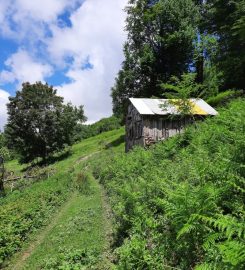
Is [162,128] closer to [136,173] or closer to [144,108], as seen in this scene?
[144,108]

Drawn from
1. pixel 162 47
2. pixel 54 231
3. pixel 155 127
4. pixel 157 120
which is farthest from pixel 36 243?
pixel 162 47

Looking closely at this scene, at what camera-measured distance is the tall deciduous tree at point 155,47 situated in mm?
45438

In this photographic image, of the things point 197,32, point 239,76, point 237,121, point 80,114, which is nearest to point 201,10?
point 197,32

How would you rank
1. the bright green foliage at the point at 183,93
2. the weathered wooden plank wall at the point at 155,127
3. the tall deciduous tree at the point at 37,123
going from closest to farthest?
the bright green foliage at the point at 183,93 < the weathered wooden plank wall at the point at 155,127 < the tall deciduous tree at the point at 37,123

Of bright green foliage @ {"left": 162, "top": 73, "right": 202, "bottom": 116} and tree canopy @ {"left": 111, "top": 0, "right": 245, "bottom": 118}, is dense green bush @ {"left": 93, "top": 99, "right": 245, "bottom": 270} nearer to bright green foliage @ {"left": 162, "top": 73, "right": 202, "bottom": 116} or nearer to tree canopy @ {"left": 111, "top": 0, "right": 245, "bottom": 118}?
bright green foliage @ {"left": 162, "top": 73, "right": 202, "bottom": 116}

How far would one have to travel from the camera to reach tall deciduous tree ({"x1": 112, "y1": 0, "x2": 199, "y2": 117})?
4544 centimetres

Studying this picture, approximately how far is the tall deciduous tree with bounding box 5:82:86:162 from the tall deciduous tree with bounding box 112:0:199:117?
9.10 metres

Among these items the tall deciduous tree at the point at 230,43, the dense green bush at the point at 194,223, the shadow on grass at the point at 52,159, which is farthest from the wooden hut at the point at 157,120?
the shadow on grass at the point at 52,159

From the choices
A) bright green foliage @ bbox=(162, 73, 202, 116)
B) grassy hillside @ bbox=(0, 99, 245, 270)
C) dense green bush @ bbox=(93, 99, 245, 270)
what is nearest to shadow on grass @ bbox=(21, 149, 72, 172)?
grassy hillside @ bbox=(0, 99, 245, 270)

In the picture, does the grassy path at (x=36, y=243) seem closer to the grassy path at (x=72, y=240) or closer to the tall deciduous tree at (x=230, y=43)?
the grassy path at (x=72, y=240)

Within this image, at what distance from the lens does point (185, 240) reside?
7316 mm

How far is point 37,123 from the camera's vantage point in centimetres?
5050

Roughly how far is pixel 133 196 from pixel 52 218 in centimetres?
767

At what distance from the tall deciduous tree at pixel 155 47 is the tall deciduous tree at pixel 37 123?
910 centimetres
